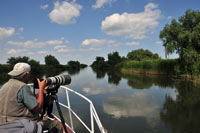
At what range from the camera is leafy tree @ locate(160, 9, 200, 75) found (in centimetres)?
1880

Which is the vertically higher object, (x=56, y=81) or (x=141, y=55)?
(x=141, y=55)

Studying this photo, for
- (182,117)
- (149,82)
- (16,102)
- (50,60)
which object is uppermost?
(50,60)

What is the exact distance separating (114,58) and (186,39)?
55548 mm

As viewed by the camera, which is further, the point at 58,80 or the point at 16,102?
Result: the point at 58,80

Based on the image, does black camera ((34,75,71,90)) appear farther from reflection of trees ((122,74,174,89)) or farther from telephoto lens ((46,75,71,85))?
reflection of trees ((122,74,174,89))

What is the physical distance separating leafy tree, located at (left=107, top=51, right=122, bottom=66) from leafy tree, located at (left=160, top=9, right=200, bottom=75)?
51.9 metres

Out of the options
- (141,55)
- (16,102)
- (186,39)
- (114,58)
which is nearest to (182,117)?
(16,102)

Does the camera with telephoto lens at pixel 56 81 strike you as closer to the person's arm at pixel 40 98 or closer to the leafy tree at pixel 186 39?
the person's arm at pixel 40 98

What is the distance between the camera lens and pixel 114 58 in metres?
75.2

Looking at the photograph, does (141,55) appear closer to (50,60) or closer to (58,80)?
(50,60)

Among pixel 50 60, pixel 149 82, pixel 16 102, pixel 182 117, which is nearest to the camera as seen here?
pixel 16 102

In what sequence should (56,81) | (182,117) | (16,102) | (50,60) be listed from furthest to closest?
(50,60) < (182,117) < (56,81) < (16,102)

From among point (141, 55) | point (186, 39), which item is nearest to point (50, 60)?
point (141, 55)

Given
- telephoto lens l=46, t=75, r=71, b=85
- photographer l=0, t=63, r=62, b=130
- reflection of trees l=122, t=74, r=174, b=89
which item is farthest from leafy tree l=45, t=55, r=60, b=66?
photographer l=0, t=63, r=62, b=130
